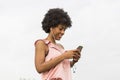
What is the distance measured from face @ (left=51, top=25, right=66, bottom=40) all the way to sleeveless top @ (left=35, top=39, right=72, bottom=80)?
0.11 meters

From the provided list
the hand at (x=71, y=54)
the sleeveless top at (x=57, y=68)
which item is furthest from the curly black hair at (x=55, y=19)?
the hand at (x=71, y=54)

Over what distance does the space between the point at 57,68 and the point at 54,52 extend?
0.22 meters

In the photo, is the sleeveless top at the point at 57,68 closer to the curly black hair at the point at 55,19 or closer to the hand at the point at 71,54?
the hand at the point at 71,54

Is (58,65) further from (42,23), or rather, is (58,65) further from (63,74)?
(42,23)

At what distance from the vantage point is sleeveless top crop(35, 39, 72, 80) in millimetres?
7562

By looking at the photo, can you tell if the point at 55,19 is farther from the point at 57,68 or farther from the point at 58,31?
the point at 57,68

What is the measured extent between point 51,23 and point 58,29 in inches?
5.3

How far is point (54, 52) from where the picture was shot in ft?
25.2

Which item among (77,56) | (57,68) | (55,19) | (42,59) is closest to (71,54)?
(77,56)

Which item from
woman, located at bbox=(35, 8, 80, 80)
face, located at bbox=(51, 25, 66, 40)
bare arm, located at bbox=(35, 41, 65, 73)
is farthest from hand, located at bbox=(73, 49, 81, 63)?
face, located at bbox=(51, 25, 66, 40)

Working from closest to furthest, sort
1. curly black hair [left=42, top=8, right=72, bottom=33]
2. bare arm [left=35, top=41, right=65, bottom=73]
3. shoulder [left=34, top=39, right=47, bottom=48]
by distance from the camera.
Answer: bare arm [left=35, top=41, right=65, bottom=73] < shoulder [left=34, top=39, right=47, bottom=48] < curly black hair [left=42, top=8, right=72, bottom=33]

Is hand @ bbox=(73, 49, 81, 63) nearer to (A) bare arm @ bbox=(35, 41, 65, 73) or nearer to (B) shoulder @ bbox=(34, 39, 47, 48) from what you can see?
(A) bare arm @ bbox=(35, 41, 65, 73)

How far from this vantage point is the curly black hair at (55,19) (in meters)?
7.81

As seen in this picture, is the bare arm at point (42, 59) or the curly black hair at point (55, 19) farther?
the curly black hair at point (55, 19)
